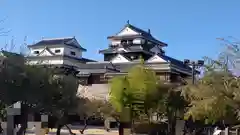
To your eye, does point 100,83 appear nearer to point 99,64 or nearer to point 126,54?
point 99,64

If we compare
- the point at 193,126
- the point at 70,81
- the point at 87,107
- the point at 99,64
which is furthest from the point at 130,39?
the point at 70,81

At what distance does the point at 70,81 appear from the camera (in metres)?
19.2

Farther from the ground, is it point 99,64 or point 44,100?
point 99,64

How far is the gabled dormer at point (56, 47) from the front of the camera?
4100 centimetres

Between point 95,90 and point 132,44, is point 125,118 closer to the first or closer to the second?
point 95,90

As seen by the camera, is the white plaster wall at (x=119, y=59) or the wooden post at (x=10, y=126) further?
the white plaster wall at (x=119, y=59)

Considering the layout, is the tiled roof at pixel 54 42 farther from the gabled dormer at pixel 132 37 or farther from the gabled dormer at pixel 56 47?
the gabled dormer at pixel 132 37

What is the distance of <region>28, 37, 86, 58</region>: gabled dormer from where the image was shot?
1614 inches

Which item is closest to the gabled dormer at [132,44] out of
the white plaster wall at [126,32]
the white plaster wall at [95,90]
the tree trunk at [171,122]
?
the white plaster wall at [126,32]

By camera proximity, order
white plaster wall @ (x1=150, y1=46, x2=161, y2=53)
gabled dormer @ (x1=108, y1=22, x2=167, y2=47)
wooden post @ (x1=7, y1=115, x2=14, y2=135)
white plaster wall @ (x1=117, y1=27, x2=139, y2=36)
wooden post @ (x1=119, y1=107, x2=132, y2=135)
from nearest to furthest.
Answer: wooden post @ (x1=7, y1=115, x2=14, y2=135) < wooden post @ (x1=119, y1=107, x2=132, y2=135) < white plaster wall @ (x1=150, y1=46, x2=161, y2=53) < gabled dormer @ (x1=108, y1=22, x2=167, y2=47) < white plaster wall @ (x1=117, y1=27, x2=139, y2=36)

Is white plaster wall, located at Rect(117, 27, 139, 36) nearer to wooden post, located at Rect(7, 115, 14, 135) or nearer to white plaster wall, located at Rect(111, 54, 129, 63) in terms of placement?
white plaster wall, located at Rect(111, 54, 129, 63)

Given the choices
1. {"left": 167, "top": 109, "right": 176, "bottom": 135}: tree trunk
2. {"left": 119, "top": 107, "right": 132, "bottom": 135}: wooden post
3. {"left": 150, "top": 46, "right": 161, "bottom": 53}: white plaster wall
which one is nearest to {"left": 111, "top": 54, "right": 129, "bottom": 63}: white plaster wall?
{"left": 150, "top": 46, "right": 161, "bottom": 53}: white plaster wall

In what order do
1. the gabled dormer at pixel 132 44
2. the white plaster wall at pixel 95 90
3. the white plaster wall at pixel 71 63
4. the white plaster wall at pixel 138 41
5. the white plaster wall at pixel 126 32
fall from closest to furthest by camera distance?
the white plaster wall at pixel 95 90
the gabled dormer at pixel 132 44
the white plaster wall at pixel 138 41
the white plaster wall at pixel 71 63
the white plaster wall at pixel 126 32

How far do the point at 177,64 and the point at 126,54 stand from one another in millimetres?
5958
